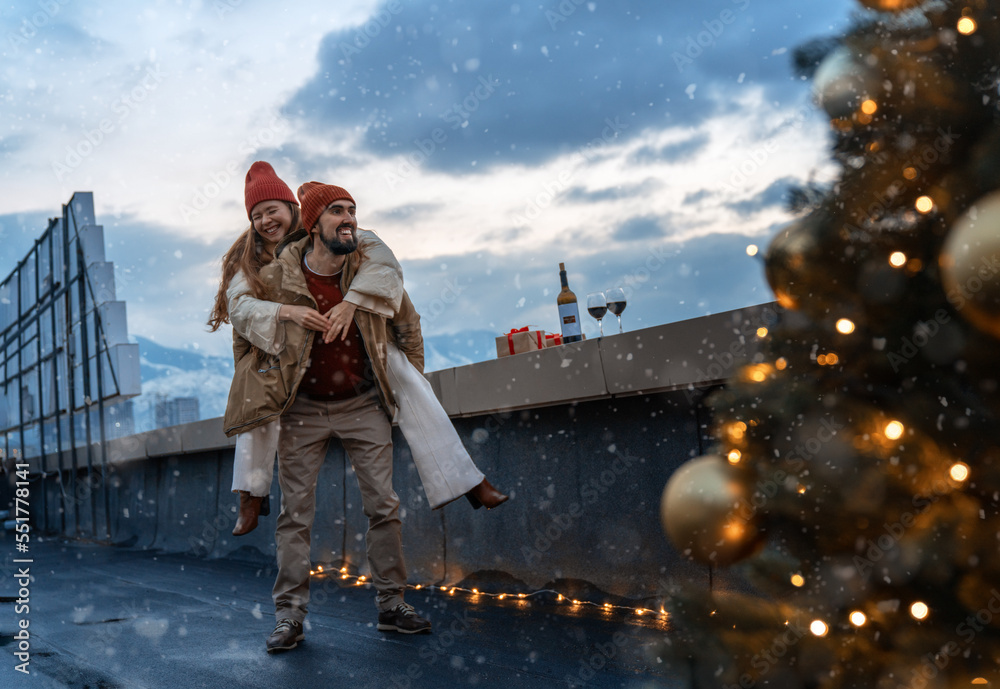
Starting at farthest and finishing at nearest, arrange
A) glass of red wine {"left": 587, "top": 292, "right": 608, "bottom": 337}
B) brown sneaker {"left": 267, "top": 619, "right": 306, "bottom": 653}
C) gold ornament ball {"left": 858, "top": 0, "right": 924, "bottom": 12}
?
glass of red wine {"left": 587, "top": 292, "right": 608, "bottom": 337}
brown sneaker {"left": 267, "top": 619, "right": 306, "bottom": 653}
gold ornament ball {"left": 858, "top": 0, "right": 924, "bottom": 12}

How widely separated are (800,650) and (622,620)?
1834 mm

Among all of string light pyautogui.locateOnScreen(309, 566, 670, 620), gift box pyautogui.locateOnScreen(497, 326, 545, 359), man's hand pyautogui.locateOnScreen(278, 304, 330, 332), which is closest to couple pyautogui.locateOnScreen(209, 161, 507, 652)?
man's hand pyautogui.locateOnScreen(278, 304, 330, 332)

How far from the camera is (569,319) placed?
4766mm

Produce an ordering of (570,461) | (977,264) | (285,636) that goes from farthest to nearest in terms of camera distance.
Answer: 1. (570,461)
2. (285,636)
3. (977,264)

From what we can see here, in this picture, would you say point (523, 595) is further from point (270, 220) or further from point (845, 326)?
point (845, 326)

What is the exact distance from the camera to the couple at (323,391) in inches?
140

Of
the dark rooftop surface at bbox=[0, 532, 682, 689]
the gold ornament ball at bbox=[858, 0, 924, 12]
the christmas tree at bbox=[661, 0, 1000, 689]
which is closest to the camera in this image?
the christmas tree at bbox=[661, 0, 1000, 689]

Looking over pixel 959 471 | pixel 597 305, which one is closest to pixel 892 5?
pixel 959 471

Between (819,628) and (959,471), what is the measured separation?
425 millimetres

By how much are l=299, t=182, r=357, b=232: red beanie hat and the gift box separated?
4.68ft

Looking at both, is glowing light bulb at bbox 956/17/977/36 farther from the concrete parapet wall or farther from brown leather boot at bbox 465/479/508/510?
brown leather boot at bbox 465/479/508/510

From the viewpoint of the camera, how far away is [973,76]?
5.34 ft

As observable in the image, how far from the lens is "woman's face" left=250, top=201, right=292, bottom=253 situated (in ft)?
12.7

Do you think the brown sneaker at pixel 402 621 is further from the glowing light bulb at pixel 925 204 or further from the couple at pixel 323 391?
the glowing light bulb at pixel 925 204
